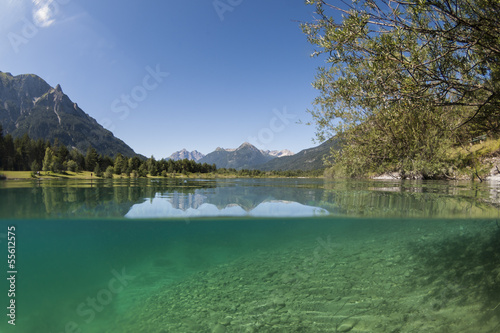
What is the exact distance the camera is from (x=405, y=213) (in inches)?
436

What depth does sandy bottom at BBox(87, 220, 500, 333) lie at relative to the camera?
20.8 feet

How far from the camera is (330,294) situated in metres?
7.52

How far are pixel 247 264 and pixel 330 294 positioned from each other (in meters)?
4.82

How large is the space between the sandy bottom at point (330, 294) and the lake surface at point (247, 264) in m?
0.04

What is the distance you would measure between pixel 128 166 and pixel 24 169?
33797mm

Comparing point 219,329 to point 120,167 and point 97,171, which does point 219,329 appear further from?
point 97,171

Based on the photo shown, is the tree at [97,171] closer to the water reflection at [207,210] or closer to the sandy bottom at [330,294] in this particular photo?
the sandy bottom at [330,294]

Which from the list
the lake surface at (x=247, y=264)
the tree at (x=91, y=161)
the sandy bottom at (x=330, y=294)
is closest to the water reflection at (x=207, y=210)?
the lake surface at (x=247, y=264)

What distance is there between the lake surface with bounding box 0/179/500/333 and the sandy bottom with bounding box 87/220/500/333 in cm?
4

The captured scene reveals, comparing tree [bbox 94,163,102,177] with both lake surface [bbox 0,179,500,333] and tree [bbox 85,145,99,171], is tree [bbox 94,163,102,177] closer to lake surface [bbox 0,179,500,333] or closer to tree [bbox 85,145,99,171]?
tree [bbox 85,145,99,171]

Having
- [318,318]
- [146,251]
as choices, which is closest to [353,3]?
[318,318]

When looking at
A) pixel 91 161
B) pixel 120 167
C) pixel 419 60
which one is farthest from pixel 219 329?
pixel 91 161

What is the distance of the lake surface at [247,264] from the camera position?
6730 mm

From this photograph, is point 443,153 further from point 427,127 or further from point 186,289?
point 186,289
